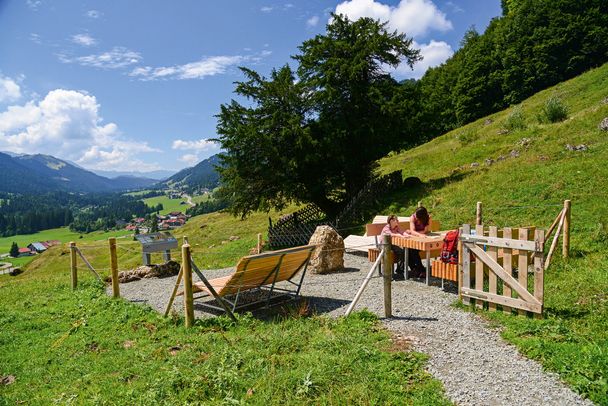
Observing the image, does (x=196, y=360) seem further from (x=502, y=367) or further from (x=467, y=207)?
(x=467, y=207)

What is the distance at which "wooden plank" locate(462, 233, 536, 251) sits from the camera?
23.9ft

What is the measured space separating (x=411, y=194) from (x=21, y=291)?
19.2 meters

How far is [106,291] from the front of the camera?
13.1 m

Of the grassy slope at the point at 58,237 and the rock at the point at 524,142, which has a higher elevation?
the rock at the point at 524,142

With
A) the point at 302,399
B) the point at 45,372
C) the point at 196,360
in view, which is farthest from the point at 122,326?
the point at 302,399

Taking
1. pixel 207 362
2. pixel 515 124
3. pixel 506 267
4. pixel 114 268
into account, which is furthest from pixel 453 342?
pixel 515 124

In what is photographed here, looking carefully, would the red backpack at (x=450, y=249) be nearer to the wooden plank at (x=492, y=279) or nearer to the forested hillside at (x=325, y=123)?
the wooden plank at (x=492, y=279)

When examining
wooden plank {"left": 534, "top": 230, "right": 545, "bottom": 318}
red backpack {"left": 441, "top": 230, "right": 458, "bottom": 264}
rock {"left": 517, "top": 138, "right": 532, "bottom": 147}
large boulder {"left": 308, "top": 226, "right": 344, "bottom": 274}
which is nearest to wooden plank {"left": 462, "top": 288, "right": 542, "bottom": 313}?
wooden plank {"left": 534, "top": 230, "right": 545, "bottom": 318}

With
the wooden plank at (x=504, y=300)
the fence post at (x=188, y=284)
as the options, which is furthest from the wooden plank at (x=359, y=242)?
the fence post at (x=188, y=284)

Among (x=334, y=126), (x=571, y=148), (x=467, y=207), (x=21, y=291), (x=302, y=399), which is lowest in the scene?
(x=21, y=291)

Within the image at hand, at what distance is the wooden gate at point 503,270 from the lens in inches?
282

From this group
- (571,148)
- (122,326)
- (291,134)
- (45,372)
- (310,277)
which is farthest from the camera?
(291,134)

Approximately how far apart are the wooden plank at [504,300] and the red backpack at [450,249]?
139 centimetres

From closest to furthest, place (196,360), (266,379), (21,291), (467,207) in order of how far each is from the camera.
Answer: (266,379), (196,360), (21,291), (467,207)
